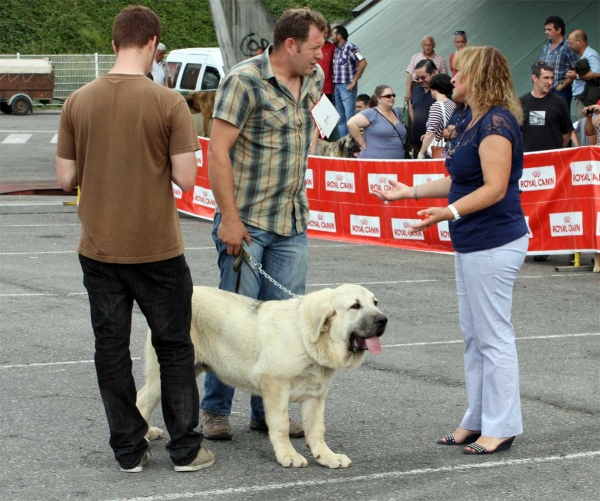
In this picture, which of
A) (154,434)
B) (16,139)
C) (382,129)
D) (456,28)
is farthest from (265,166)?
(16,139)

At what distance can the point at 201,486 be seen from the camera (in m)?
4.71

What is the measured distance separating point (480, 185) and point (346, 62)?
1218 cm

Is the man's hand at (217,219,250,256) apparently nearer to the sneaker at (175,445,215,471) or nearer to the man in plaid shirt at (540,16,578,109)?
the sneaker at (175,445,215,471)

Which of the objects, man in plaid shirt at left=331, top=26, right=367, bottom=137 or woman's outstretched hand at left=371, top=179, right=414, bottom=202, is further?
man in plaid shirt at left=331, top=26, right=367, bottom=137

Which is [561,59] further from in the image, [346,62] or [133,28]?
[133,28]

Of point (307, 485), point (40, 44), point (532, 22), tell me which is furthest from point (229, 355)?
point (40, 44)

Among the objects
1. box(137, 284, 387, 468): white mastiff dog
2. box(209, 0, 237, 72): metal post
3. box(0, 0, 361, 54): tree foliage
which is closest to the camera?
box(137, 284, 387, 468): white mastiff dog

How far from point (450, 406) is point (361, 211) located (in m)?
7.04

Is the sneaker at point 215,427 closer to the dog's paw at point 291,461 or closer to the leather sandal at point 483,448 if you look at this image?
the dog's paw at point 291,461

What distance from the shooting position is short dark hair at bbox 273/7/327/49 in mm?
5262

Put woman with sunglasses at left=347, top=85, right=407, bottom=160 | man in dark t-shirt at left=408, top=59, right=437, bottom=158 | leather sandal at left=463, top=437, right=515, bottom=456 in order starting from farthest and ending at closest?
man in dark t-shirt at left=408, top=59, right=437, bottom=158, woman with sunglasses at left=347, top=85, right=407, bottom=160, leather sandal at left=463, top=437, right=515, bottom=456

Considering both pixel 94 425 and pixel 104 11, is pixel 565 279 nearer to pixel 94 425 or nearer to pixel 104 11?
pixel 94 425

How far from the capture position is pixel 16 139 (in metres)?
27.4

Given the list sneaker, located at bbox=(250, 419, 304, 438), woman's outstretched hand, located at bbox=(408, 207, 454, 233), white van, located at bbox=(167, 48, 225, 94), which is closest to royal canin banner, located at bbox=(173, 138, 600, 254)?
sneaker, located at bbox=(250, 419, 304, 438)
